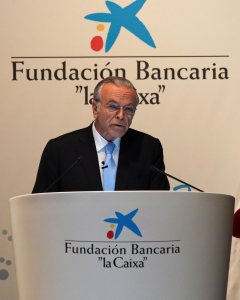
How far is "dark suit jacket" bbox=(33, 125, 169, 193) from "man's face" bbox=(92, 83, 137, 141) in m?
0.06

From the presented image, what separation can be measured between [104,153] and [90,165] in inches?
8.6

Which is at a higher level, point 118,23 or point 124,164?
point 118,23

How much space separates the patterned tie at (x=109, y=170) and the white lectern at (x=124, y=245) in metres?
0.80

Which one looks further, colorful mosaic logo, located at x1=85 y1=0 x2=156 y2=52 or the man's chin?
colorful mosaic logo, located at x1=85 y1=0 x2=156 y2=52

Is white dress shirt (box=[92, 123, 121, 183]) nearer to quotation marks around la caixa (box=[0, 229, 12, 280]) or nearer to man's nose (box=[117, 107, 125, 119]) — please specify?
man's nose (box=[117, 107, 125, 119])

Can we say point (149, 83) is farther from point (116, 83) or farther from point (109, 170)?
point (109, 170)

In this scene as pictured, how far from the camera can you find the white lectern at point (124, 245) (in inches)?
78.2

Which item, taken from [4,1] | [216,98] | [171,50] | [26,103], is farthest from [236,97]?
[4,1]

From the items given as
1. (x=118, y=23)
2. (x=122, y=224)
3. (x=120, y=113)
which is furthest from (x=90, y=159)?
(x=118, y=23)

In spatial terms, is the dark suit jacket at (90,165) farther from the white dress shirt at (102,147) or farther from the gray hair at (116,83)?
the gray hair at (116,83)

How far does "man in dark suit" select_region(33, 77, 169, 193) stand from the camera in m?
2.79

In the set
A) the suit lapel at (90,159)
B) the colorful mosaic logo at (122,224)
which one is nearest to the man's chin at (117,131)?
the suit lapel at (90,159)

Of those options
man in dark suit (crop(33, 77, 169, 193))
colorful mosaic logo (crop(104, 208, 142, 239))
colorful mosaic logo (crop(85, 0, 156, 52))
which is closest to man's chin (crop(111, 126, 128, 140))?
man in dark suit (crop(33, 77, 169, 193))

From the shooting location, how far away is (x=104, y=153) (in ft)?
9.96
